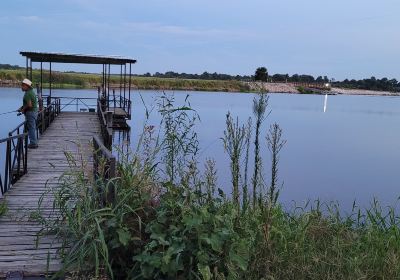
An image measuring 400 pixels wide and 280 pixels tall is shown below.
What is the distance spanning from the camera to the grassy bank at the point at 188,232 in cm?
346

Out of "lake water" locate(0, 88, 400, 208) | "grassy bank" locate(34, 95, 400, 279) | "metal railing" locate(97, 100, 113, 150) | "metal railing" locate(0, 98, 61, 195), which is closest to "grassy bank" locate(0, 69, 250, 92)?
"lake water" locate(0, 88, 400, 208)

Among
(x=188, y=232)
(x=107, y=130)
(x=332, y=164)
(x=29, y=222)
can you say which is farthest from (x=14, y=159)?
(x=332, y=164)

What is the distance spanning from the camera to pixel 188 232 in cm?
354

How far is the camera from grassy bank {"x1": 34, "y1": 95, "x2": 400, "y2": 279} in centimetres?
346

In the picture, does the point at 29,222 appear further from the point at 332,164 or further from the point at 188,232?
the point at 332,164

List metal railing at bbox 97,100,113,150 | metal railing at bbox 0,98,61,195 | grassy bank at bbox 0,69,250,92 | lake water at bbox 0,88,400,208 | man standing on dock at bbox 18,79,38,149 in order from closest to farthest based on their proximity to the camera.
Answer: metal railing at bbox 0,98,61,195
metal railing at bbox 97,100,113,150
man standing on dock at bbox 18,79,38,149
lake water at bbox 0,88,400,208
grassy bank at bbox 0,69,250,92

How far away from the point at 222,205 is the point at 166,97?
4.84ft

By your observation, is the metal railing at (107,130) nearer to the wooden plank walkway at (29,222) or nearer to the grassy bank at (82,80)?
the wooden plank walkway at (29,222)

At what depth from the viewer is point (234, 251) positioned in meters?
3.49

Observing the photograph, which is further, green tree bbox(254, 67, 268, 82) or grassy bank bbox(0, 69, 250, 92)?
grassy bank bbox(0, 69, 250, 92)

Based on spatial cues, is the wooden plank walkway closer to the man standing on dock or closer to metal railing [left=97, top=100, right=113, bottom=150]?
the man standing on dock

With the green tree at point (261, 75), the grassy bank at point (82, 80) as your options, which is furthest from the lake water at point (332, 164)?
the grassy bank at point (82, 80)

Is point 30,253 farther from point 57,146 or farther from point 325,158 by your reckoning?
point 325,158

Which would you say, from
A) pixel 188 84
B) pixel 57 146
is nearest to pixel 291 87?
pixel 188 84
